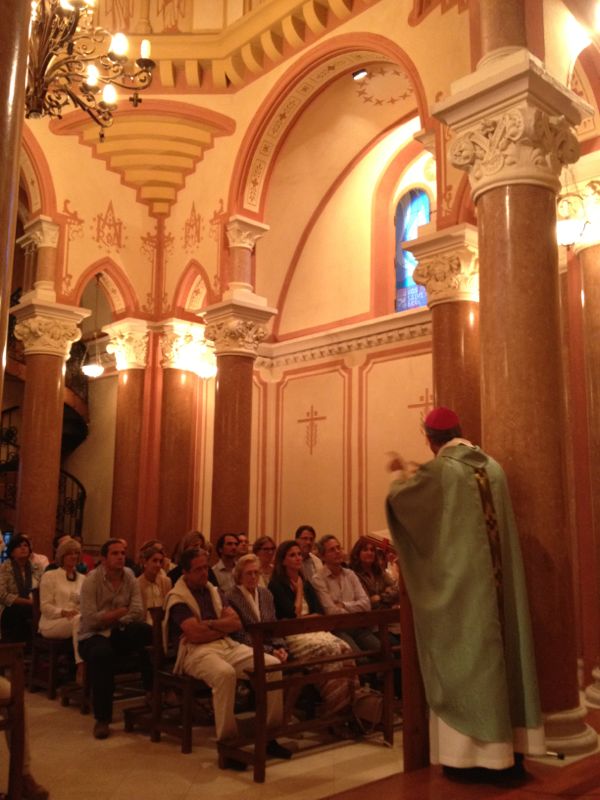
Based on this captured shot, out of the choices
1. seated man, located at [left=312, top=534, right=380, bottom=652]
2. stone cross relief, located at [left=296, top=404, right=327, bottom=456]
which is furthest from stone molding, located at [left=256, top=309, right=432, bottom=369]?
seated man, located at [left=312, top=534, right=380, bottom=652]

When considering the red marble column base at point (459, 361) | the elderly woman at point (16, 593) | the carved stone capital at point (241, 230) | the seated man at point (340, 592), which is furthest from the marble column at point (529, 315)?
the carved stone capital at point (241, 230)

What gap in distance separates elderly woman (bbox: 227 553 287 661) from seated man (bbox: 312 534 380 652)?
0.62 meters

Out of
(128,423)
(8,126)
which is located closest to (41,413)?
(128,423)

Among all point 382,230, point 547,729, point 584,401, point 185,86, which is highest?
point 185,86

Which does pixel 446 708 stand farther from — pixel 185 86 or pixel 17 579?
pixel 185 86

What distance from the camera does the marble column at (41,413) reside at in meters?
10.3

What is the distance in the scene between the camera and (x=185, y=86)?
11.0 m

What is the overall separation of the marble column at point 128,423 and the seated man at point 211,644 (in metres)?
6.33

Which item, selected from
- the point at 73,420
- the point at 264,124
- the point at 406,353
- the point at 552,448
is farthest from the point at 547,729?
the point at 73,420

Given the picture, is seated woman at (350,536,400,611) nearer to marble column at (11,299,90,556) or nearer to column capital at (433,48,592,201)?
column capital at (433,48,592,201)

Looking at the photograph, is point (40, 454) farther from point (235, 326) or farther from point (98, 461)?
point (98, 461)

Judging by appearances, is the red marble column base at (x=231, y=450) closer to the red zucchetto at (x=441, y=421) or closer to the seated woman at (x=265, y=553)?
the seated woman at (x=265, y=553)

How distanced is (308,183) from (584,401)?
632cm

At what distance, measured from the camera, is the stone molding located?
438 inches
